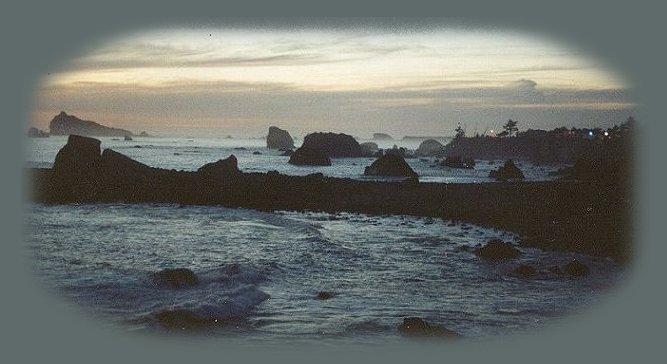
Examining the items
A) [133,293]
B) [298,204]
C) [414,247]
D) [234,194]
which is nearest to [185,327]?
[133,293]

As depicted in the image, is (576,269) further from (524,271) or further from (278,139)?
(278,139)

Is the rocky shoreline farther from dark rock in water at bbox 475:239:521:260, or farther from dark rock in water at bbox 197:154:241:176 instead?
dark rock in water at bbox 475:239:521:260

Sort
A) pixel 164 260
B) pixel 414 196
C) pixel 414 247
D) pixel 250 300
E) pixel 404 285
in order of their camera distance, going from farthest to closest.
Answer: pixel 414 196
pixel 414 247
pixel 164 260
pixel 404 285
pixel 250 300

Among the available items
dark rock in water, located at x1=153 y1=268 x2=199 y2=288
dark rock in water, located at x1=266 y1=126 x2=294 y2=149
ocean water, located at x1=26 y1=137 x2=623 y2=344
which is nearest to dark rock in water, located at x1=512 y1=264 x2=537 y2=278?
ocean water, located at x1=26 y1=137 x2=623 y2=344

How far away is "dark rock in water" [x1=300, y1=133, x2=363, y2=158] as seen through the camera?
118 metres

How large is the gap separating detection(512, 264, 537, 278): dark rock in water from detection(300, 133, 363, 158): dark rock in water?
9939 centimetres

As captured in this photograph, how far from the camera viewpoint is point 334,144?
117688 mm

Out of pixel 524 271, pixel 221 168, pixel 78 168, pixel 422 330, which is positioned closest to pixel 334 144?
pixel 221 168

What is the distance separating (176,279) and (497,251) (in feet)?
32.3

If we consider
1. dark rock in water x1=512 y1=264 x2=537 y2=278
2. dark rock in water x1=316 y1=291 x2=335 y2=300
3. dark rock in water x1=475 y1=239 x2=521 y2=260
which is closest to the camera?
dark rock in water x1=316 y1=291 x2=335 y2=300

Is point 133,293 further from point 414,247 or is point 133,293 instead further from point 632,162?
point 632,162

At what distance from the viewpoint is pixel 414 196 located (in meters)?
37.6

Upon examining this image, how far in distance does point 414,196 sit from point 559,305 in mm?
23845

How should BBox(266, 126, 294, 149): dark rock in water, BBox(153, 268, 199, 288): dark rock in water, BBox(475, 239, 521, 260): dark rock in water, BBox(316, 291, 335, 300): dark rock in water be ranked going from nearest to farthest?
BBox(316, 291, 335, 300): dark rock in water, BBox(153, 268, 199, 288): dark rock in water, BBox(475, 239, 521, 260): dark rock in water, BBox(266, 126, 294, 149): dark rock in water
